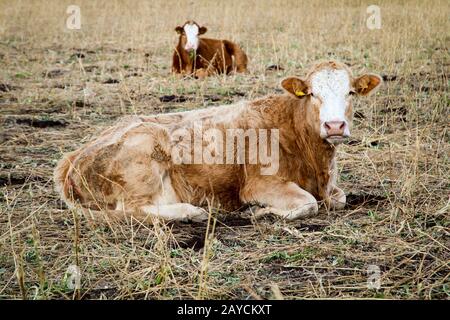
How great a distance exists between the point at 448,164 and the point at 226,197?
212 cm

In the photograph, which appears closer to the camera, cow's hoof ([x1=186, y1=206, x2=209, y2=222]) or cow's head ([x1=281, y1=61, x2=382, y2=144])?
cow's head ([x1=281, y1=61, x2=382, y2=144])

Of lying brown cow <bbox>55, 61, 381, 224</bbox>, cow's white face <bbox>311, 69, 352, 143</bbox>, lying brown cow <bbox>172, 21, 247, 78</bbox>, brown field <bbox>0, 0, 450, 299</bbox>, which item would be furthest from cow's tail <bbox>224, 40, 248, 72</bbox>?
cow's white face <bbox>311, 69, 352, 143</bbox>

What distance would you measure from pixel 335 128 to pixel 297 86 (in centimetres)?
72

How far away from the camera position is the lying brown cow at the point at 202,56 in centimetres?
1102

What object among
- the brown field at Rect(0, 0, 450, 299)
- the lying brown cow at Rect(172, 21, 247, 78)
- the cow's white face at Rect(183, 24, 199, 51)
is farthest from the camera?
the cow's white face at Rect(183, 24, 199, 51)

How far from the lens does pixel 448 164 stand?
5.78 metres

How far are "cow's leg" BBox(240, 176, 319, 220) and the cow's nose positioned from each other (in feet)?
1.95

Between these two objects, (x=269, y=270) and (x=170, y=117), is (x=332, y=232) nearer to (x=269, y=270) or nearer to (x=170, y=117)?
(x=269, y=270)

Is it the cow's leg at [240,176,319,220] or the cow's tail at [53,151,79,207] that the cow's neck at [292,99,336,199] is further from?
the cow's tail at [53,151,79,207]

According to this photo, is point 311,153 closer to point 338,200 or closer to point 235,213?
point 338,200

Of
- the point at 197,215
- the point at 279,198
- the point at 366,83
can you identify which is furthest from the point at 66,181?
the point at 366,83

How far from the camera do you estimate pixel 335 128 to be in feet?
15.1

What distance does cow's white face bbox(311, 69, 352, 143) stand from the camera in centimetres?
464
